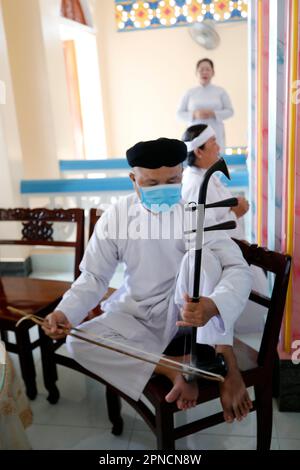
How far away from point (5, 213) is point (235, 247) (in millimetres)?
1399

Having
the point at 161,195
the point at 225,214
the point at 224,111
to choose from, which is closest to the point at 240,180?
the point at 225,214

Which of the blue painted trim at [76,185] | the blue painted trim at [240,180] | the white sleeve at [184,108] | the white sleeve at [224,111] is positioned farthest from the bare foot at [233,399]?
the white sleeve at [184,108]

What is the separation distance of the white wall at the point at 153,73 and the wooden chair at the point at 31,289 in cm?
455

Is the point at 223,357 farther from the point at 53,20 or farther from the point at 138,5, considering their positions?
the point at 138,5

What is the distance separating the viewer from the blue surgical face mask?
4.33ft

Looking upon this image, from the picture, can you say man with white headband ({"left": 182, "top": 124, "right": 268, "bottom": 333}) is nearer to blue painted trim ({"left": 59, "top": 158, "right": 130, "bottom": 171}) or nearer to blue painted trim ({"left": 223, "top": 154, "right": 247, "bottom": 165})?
blue painted trim ({"left": 223, "top": 154, "right": 247, "bottom": 165})

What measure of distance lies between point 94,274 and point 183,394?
0.55 m

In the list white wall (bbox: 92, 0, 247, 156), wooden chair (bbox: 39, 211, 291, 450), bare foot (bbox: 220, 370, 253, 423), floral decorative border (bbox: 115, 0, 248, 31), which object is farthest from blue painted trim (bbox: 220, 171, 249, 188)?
floral decorative border (bbox: 115, 0, 248, 31)

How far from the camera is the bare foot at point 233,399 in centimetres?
134

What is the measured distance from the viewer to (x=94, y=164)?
404cm

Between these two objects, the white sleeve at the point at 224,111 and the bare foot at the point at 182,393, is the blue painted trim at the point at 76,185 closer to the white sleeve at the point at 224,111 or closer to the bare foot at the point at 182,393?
the white sleeve at the point at 224,111

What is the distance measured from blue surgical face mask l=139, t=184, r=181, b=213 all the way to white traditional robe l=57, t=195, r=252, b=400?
118 millimetres

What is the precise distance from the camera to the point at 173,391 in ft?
4.24

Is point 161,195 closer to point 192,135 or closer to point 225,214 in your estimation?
point 192,135
